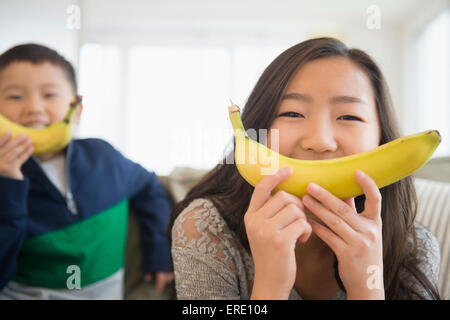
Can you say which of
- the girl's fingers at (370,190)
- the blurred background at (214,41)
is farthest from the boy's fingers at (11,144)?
the girl's fingers at (370,190)

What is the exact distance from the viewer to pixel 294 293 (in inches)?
23.8

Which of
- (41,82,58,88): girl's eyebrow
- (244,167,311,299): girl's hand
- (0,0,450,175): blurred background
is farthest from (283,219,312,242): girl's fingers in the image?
(41,82,58,88): girl's eyebrow

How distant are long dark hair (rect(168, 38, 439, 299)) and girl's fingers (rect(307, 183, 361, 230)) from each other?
17cm

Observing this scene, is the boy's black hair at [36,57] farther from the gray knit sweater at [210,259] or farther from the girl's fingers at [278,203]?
the girl's fingers at [278,203]

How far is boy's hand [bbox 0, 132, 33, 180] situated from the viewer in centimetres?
55

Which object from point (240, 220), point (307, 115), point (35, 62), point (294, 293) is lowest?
point (294, 293)

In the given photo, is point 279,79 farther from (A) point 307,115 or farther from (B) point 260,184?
(B) point 260,184

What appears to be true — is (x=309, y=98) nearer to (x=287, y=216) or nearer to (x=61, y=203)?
(x=287, y=216)

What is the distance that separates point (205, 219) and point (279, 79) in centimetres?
27

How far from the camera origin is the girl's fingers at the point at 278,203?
39 centimetres

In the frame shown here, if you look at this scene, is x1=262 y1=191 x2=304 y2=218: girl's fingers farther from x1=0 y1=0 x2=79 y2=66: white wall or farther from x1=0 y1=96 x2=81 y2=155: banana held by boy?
x1=0 y1=0 x2=79 y2=66: white wall

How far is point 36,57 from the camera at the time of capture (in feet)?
1.95

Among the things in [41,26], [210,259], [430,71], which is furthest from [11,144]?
[430,71]
